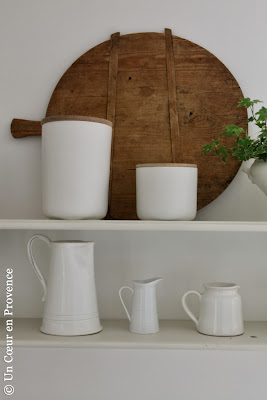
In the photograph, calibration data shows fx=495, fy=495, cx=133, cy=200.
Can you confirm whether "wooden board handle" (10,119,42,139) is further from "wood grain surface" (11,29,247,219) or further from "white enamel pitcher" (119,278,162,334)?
"white enamel pitcher" (119,278,162,334)

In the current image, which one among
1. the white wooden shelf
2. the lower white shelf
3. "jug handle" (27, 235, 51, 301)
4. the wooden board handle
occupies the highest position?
the wooden board handle

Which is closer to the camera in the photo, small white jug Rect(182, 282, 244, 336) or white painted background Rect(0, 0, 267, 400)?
small white jug Rect(182, 282, 244, 336)

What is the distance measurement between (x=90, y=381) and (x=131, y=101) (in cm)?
67

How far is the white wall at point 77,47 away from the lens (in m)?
1.18

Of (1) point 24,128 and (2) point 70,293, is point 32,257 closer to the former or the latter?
(2) point 70,293

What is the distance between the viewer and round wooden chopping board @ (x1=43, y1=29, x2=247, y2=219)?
116cm

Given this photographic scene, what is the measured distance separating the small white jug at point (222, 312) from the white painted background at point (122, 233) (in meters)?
0.13

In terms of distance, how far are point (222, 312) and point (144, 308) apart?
A: 167 mm

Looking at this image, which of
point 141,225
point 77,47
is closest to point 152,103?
point 77,47

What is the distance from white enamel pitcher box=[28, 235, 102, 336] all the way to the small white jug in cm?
24

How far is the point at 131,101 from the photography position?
118 cm

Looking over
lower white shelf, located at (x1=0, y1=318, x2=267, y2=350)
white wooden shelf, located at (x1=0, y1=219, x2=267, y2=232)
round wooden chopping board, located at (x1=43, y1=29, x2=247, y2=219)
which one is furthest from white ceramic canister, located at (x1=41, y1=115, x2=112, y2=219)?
lower white shelf, located at (x1=0, y1=318, x2=267, y2=350)

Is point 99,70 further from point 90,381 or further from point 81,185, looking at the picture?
point 90,381

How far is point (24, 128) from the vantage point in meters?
1.18
